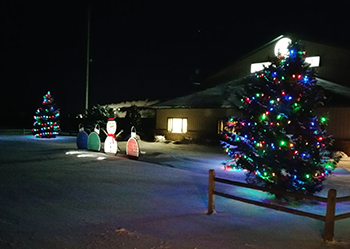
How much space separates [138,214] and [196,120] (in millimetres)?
19504

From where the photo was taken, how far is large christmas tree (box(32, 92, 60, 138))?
32938mm

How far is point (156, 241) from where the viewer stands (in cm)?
603

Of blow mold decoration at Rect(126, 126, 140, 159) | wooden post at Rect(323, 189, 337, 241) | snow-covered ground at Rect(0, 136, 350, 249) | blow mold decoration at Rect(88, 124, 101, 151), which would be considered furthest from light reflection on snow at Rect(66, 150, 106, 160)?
wooden post at Rect(323, 189, 337, 241)

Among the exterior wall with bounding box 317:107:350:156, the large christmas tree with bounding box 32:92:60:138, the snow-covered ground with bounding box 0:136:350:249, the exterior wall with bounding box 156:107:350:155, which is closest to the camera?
the snow-covered ground with bounding box 0:136:350:249

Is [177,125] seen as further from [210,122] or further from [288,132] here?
[288,132]

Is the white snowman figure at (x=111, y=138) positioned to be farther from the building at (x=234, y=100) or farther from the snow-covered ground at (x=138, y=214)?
the building at (x=234, y=100)

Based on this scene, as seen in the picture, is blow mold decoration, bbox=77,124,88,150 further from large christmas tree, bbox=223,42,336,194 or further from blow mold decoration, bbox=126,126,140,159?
large christmas tree, bbox=223,42,336,194

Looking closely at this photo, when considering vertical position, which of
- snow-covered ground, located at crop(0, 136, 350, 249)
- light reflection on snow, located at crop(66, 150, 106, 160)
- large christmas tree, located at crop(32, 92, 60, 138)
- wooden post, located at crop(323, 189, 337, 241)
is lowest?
snow-covered ground, located at crop(0, 136, 350, 249)

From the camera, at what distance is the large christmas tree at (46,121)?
1297 inches

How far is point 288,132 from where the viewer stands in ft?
31.2

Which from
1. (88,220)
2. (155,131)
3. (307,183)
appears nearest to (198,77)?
(155,131)

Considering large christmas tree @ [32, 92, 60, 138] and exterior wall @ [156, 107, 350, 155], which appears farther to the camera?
large christmas tree @ [32, 92, 60, 138]

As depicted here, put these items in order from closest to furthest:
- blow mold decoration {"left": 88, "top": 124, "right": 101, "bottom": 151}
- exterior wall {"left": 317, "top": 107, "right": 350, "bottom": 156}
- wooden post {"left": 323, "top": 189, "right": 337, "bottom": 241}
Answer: wooden post {"left": 323, "top": 189, "right": 337, "bottom": 241} → blow mold decoration {"left": 88, "top": 124, "right": 101, "bottom": 151} → exterior wall {"left": 317, "top": 107, "right": 350, "bottom": 156}

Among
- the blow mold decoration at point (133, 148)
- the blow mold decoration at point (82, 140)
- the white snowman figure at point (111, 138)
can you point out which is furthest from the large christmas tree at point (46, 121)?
the blow mold decoration at point (133, 148)
